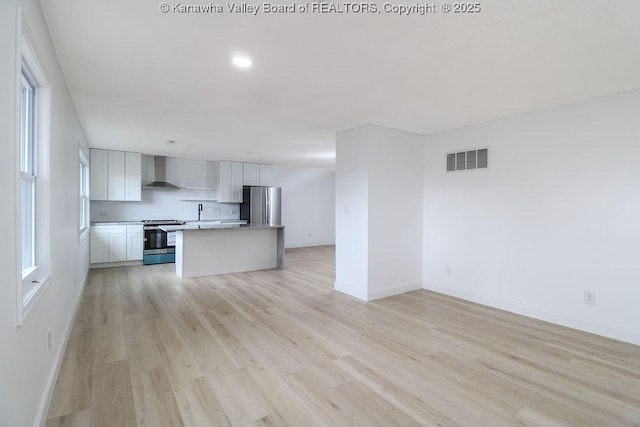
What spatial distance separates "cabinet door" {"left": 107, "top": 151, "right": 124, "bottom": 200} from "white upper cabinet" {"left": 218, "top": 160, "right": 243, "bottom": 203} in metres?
2.04

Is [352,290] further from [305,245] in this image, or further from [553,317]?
[305,245]

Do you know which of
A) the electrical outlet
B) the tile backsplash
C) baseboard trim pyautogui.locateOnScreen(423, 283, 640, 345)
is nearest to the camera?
baseboard trim pyautogui.locateOnScreen(423, 283, 640, 345)

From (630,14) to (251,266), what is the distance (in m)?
5.75

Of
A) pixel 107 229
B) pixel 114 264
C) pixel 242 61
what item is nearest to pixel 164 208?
pixel 107 229

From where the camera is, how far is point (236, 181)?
311 inches

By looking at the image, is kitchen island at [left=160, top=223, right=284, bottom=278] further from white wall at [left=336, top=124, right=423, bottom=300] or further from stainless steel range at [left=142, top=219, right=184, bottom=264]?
white wall at [left=336, top=124, right=423, bottom=300]

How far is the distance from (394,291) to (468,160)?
211 centimetres

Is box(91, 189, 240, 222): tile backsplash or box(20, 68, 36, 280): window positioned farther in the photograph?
box(91, 189, 240, 222): tile backsplash

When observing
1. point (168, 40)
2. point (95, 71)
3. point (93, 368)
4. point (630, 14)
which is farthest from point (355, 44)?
point (93, 368)

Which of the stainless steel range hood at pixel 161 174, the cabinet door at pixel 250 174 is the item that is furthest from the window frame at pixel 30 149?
the cabinet door at pixel 250 174

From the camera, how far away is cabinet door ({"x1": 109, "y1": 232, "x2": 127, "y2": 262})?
6203mm

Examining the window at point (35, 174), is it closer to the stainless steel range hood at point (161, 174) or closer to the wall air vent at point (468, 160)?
the wall air vent at point (468, 160)

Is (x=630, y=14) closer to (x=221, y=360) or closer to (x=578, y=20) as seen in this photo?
(x=578, y=20)

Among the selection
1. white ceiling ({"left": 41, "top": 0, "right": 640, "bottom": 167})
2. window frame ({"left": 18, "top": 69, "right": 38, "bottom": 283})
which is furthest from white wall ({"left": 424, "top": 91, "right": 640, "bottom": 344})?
window frame ({"left": 18, "top": 69, "right": 38, "bottom": 283})
